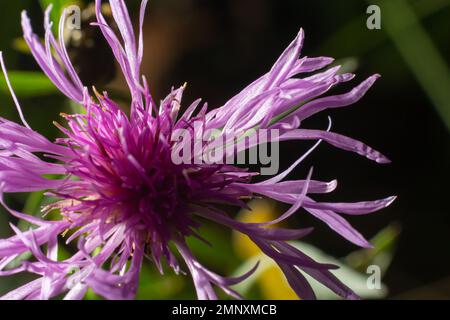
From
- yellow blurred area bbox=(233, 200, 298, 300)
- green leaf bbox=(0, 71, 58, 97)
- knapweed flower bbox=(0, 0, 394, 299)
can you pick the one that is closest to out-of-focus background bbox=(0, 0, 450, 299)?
yellow blurred area bbox=(233, 200, 298, 300)

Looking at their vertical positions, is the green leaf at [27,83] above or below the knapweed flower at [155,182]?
above

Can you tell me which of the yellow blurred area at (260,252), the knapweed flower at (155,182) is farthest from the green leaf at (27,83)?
the yellow blurred area at (260,252)

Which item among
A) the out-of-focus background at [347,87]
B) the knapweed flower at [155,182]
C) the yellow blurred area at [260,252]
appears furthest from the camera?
the out-of-focus background at [347,87]

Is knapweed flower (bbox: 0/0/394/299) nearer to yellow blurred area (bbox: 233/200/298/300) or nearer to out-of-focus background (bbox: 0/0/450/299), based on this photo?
yellow blurred area (bbox: 233/200/298/300)

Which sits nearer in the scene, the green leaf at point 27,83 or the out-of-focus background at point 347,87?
the green leaf at point 27,83

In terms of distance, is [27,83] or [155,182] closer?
[155,182]

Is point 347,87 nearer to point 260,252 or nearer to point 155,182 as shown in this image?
point 260,252

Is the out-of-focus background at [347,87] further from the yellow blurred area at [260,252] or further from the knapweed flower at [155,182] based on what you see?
the knapweed flower at [155,182]

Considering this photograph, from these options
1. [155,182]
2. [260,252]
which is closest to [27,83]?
[155,182]
